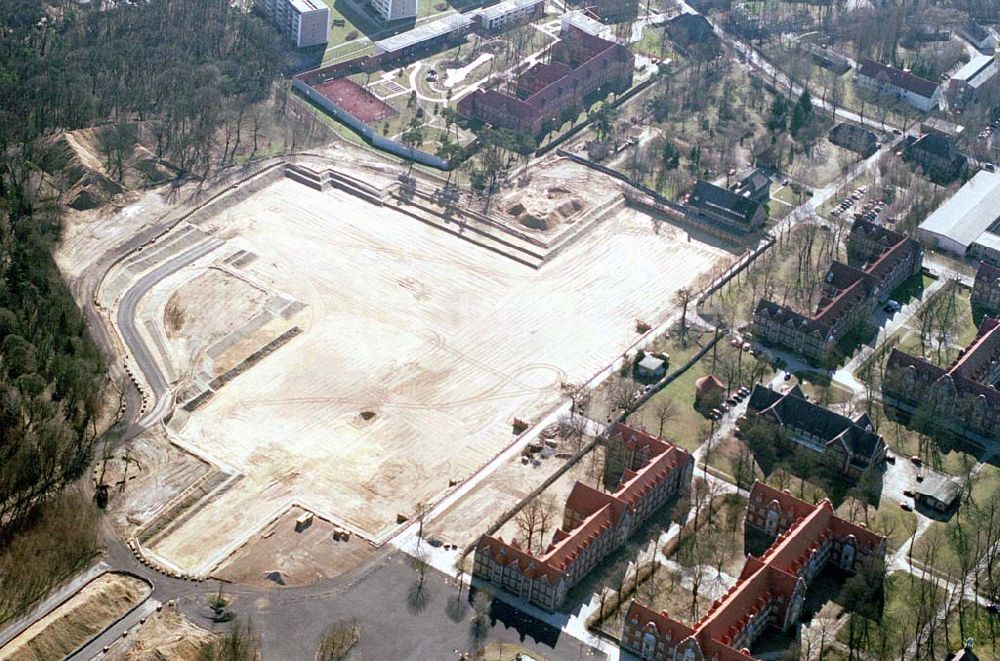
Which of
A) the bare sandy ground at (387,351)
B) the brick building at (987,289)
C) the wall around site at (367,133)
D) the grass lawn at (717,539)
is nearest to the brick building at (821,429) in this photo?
the grass lawn at (717,539)

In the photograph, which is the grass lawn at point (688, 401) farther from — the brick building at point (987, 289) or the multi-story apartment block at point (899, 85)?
the multi-story apartment block at point (899, 85)

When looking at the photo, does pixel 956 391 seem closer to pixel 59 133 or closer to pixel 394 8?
pixel 59 133

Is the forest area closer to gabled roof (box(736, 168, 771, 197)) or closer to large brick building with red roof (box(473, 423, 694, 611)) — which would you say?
large brick building with red roof (box(473, 423, 694, 611))

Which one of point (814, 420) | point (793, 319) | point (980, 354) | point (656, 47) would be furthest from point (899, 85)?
point (814, 420)

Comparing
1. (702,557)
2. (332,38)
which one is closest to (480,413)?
(702,557)

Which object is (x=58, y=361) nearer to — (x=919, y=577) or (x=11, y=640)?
(x=11, y=640)

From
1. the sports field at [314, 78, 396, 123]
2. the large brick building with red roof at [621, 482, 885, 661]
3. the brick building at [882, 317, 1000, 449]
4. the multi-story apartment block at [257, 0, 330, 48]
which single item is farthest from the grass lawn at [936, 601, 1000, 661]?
the multi-story apartment block at [257, 0, 330, 48]
